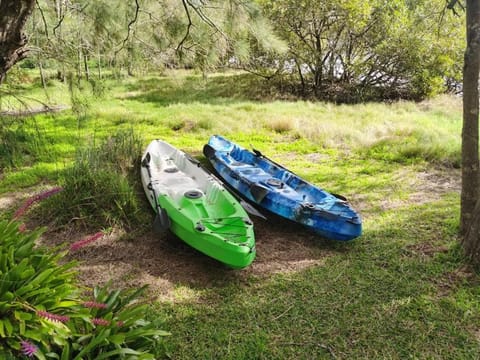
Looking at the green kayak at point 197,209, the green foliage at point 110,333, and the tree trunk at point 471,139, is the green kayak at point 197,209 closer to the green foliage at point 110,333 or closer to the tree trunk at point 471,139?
the green foliage at point 110,333

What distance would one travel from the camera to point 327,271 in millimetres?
3211

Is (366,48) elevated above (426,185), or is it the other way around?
(366,48)

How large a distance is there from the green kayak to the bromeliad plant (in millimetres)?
1035

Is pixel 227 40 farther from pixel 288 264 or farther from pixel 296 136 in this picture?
pixel 296 136

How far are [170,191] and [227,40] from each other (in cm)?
175

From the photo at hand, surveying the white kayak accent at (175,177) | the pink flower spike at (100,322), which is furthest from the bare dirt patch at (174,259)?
the pink flower spike at (100,322)

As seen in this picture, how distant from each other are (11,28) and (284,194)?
279 cm

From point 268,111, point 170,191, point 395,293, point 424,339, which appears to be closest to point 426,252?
point 395,293

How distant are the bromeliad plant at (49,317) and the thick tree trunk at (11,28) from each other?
114cm

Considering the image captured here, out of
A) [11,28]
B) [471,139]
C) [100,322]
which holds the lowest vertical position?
[100,322]

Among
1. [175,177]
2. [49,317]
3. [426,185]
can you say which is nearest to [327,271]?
[49,317]

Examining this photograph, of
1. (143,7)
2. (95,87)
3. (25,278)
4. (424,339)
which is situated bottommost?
(424,339)

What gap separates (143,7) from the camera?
4.32 meters

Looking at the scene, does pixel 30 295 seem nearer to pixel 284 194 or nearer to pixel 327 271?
pixel 327 271
